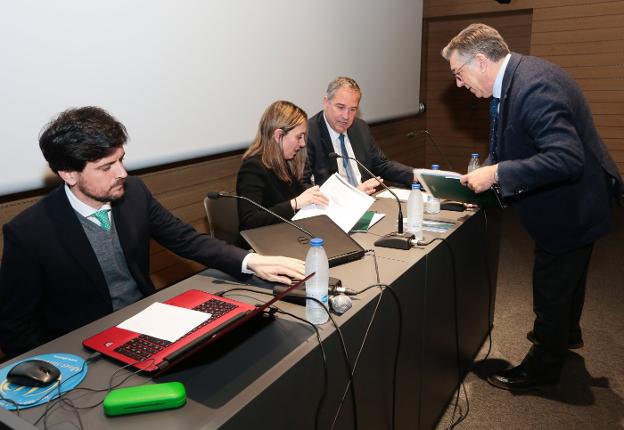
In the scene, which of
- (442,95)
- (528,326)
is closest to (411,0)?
(442,95)

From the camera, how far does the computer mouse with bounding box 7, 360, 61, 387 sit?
1.01 metres

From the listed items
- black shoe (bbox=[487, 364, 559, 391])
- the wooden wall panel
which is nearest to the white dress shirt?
black shoe (bbox=[487, 364, 559, 391])

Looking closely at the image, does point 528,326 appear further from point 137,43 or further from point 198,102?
point 137,43

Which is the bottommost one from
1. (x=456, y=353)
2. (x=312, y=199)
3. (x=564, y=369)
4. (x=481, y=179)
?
(x=564, y=369)

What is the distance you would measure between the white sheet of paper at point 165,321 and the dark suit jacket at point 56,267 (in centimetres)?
31

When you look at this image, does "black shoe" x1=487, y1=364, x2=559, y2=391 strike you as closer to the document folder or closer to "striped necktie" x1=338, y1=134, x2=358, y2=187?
the document folder

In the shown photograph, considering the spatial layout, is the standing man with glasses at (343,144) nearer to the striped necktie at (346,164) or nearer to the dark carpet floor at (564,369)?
the striped necktie at (346,164)

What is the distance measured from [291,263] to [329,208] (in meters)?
0.64

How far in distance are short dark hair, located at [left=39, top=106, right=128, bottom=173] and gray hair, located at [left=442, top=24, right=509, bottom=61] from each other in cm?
140

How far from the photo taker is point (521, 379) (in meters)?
2.26

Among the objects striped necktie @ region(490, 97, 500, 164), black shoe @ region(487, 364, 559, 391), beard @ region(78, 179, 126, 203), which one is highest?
striped necktie @ region(490, 97, 500, 164)

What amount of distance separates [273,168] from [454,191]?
854 millimetres

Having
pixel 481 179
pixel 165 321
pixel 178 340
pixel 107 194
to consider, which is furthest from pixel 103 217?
pixel 481 179

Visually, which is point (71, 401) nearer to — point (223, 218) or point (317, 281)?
point (317, 281)
